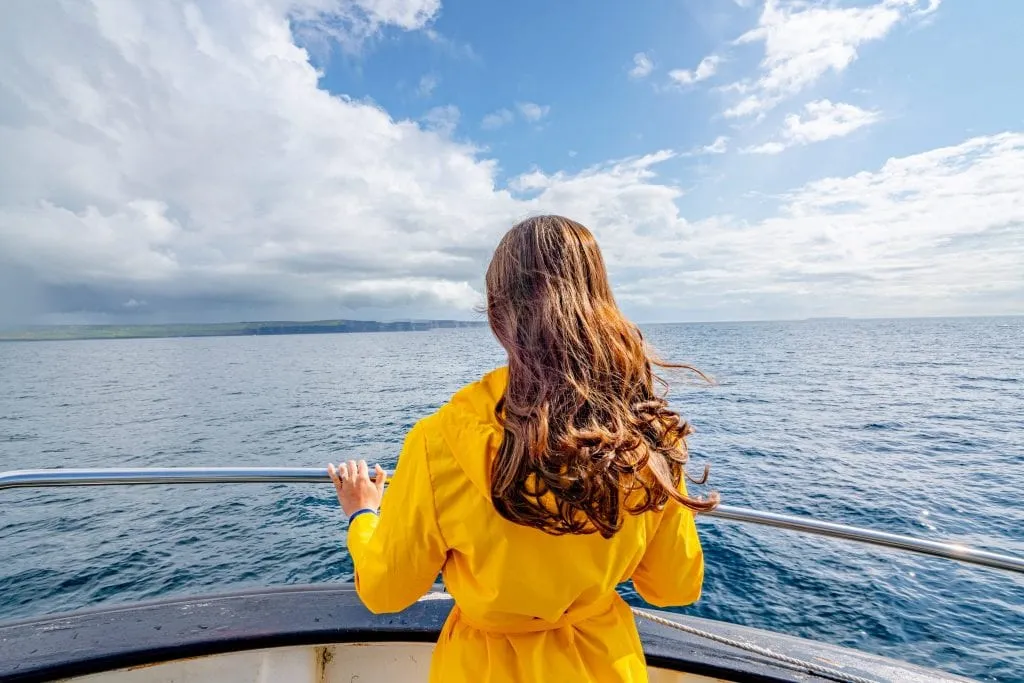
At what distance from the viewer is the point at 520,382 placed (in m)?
1.14

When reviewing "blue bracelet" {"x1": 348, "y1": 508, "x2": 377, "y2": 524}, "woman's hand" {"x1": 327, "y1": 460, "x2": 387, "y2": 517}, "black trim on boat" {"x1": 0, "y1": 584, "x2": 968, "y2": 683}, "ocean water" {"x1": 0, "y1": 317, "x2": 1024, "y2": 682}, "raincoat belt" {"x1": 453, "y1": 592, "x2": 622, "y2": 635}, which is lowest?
"ocean water" {"x1": 0, "y1": 317, "x2": 1024, "y2": 682}

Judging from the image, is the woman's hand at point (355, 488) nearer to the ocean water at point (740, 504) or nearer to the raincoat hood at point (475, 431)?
the raincoat hood at point (475, 431)

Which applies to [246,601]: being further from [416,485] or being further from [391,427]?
[391,427]

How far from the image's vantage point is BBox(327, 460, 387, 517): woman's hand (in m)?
1.43

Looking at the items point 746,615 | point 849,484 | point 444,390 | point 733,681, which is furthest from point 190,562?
point 444,390

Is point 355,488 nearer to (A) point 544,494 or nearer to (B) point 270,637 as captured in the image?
(A) point 544,494

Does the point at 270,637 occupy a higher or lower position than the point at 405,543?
lower

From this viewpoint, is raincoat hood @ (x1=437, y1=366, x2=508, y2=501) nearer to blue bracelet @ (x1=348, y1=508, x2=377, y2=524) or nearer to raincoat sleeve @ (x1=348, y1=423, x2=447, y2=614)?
raincoat sleeve @ (x1=348, y1=423, x2=447, y2=614)

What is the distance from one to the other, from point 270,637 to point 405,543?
50.7 inches

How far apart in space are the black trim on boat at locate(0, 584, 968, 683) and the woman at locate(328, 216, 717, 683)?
782 millimetres

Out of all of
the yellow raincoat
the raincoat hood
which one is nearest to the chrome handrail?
the yellow raincoat

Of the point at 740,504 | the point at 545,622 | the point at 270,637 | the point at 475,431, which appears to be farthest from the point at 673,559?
the point at 740,504

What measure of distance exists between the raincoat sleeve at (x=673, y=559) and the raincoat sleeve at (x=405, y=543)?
0.58 metres

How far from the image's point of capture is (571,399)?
1105 millimetres
